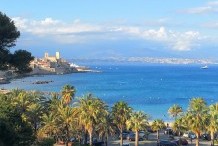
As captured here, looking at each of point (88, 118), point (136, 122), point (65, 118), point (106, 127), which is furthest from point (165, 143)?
point (65, 118)

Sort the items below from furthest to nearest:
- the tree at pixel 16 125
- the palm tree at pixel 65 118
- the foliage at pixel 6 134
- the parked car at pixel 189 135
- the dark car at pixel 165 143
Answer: the parked car at pixel 189 135, the dark car at pixel 165 143, the palm tree at pixel 65 118, the tree at pixel 16 125, the foliage at pixel 6 134

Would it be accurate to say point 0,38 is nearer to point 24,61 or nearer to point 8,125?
point 24,61

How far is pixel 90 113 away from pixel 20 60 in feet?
76.7

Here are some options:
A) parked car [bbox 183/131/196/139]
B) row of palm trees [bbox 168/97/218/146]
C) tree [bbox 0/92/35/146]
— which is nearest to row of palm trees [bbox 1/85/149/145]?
row of palm trees [bbox 168/97/218/146]

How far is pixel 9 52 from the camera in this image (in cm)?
2498

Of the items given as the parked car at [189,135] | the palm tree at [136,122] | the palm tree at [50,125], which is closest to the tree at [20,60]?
the palm tree at [50,125]

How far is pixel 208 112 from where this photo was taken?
50.9 metres

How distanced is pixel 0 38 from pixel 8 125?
19.3 ft

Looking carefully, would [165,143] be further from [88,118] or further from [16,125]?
[16,125]

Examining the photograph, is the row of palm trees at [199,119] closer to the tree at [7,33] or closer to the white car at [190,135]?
the white car at [190,135]

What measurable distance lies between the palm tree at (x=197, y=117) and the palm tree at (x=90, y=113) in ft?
30.4

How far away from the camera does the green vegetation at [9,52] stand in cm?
2466

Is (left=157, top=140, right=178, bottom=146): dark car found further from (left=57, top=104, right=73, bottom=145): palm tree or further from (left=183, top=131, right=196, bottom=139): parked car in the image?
(left=57, top=104, right=73, bottom=145): palm tree

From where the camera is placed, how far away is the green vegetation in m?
24.7
